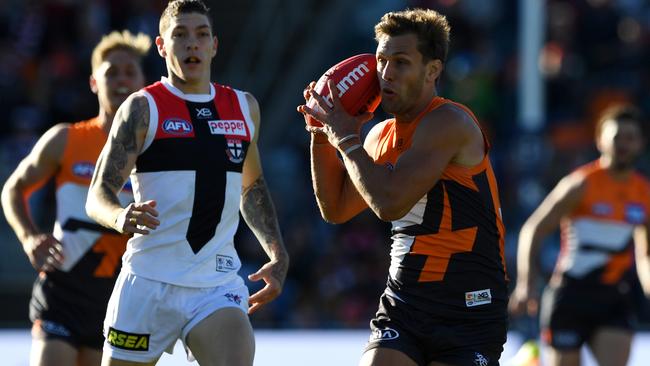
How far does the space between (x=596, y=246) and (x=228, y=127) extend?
3.78 meters

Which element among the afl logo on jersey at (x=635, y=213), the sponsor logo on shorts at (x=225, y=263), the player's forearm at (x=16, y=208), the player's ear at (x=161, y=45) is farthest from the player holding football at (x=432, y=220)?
the afl logo on jersey at (x=635, y=213)

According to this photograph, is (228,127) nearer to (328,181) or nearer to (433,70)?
(328,181)

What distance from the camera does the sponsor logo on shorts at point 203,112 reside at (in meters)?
5.93

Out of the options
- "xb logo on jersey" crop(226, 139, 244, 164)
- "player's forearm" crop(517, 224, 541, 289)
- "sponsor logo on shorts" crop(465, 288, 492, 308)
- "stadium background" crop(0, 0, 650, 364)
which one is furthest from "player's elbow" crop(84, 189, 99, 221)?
"stadium background" crop(0, 0, 650, 364)

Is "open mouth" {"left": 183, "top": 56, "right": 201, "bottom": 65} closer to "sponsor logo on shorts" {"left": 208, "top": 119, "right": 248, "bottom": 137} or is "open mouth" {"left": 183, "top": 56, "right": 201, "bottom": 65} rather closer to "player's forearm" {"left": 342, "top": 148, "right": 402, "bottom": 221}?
"sponsor logo on shorts" {"left": 208, "top": 119, "right": 248, "bottom": 137}

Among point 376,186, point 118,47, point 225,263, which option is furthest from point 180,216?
point 118,47

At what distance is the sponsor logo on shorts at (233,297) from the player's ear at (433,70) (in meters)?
1.31

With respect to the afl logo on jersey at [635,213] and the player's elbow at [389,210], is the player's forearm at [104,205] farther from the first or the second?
the afl logo on jersey at [635,213]

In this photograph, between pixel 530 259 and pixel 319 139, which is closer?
pixel 319 139

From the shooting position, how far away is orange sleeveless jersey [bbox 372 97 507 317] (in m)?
5.48

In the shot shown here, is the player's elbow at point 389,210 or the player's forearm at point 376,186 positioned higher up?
the player's forearm at point 376,186

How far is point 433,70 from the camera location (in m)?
5.59

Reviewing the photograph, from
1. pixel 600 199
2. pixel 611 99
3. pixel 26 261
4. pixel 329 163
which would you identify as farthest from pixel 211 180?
pixel 611 99

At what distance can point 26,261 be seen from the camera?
600 inches
